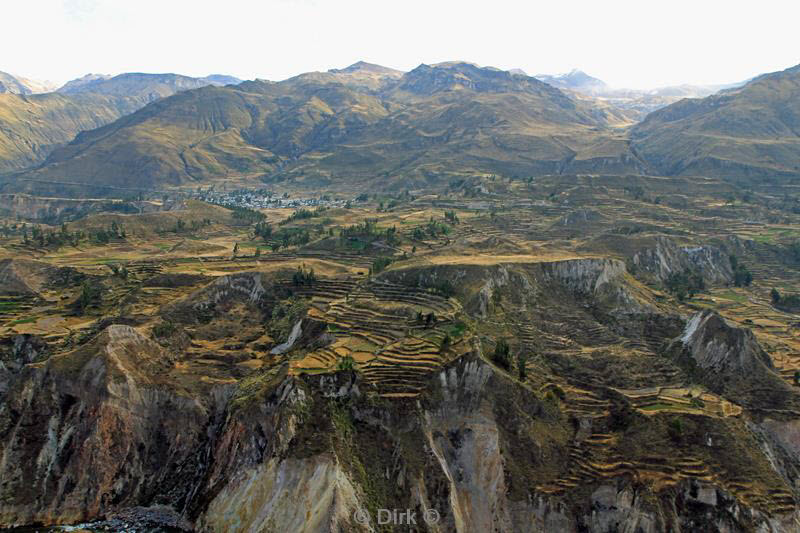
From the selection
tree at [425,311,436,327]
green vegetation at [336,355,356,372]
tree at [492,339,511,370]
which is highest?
tree at [425,311,436,327]

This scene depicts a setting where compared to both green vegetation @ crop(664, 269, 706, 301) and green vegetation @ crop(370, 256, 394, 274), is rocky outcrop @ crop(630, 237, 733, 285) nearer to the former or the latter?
green vegetation @ crop(664, 269, 706, 301)

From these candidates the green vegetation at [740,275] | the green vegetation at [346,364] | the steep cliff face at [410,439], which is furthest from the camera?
the green vegetation at [740,275]

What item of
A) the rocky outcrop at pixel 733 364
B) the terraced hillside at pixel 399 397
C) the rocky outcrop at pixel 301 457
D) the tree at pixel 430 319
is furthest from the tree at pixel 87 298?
→ the rocky outcrop at pixel 733 364

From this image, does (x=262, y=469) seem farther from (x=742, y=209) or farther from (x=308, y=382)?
(x=742, y=209)

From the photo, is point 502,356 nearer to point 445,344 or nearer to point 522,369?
point 522,369

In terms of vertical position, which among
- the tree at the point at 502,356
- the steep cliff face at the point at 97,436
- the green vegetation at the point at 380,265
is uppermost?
the green vegetation at the point at 380,265

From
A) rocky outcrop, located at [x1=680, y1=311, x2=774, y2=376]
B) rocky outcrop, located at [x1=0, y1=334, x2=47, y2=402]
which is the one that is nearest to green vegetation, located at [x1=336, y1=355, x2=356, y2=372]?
rocky outcrop, located at [x1=0, y1=334, x2=47, y2=402]

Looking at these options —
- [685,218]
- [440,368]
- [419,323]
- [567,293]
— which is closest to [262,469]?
[440,368]

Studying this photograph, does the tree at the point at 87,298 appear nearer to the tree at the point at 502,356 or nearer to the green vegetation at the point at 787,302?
the tree at the point at 502,356

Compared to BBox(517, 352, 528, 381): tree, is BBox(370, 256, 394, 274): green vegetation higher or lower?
higher

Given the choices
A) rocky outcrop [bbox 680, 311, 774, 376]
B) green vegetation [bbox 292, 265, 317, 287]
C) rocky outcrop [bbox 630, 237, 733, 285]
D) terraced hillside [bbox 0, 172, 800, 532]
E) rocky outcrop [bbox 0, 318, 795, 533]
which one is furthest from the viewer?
rocky outcrop [bbox 630, 237, 733, 285]

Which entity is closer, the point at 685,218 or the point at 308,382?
the point at 308,382
